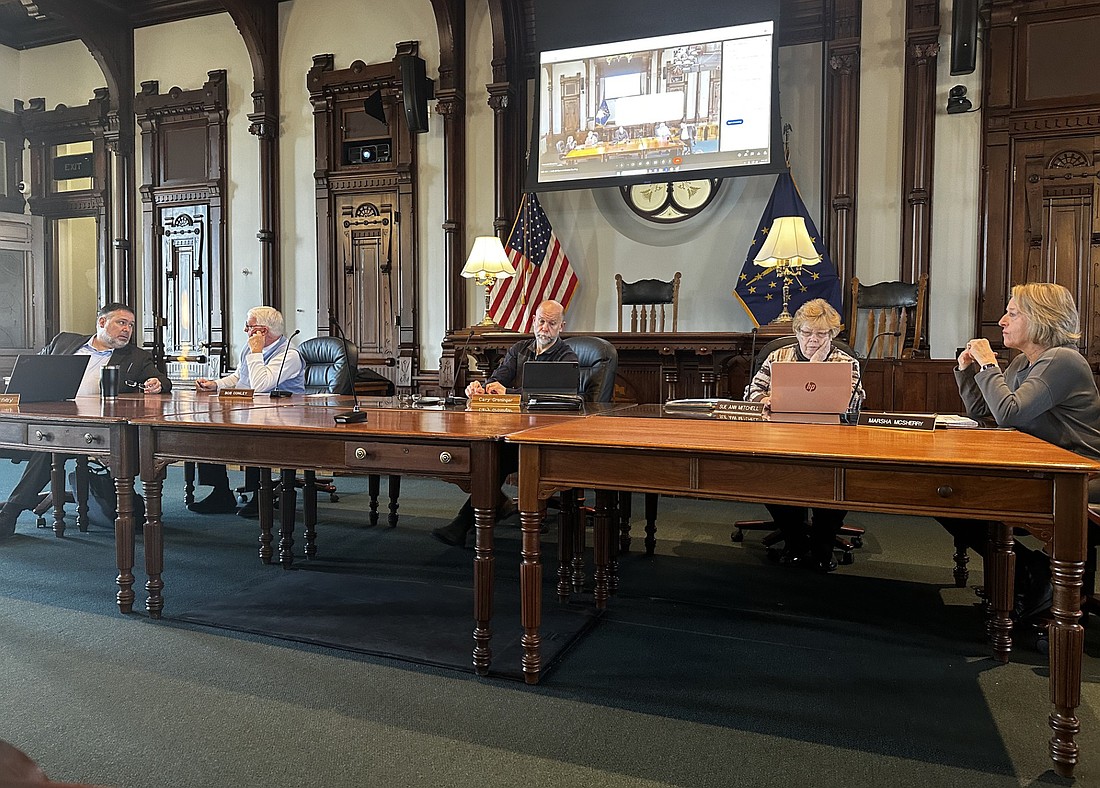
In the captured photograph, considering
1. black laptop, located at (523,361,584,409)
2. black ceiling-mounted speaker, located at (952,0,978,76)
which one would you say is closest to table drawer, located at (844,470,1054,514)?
black laptop, located at (523,361,584,409)

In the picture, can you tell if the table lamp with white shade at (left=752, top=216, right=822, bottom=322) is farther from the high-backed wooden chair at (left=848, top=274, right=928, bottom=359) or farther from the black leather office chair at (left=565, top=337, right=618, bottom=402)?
the black leather office chair at (left=565, top=337, right=618, bottom=402)

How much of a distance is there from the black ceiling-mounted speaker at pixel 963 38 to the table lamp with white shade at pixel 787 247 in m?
1.37

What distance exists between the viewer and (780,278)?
562 centimetres

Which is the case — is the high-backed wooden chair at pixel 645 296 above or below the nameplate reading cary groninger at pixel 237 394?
above

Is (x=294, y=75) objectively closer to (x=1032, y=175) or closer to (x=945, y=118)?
(x=945, y=118)

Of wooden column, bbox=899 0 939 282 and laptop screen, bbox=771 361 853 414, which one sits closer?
laptop screen, bbox=771 361 853 414

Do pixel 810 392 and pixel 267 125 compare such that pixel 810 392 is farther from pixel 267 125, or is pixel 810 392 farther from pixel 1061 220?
pixel 267 125

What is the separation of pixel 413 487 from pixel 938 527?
3.40 meters

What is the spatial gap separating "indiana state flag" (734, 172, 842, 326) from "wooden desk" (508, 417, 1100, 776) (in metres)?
3.25

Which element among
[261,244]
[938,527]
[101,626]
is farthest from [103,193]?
[938,527]

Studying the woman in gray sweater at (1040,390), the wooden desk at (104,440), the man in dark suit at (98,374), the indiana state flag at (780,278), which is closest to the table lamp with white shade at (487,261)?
the indiana state flag at (780,278)

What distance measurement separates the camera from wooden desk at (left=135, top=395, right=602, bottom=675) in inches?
89.3

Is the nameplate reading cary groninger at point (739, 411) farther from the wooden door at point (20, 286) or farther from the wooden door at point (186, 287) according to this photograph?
the wooden door at point (20, 286)

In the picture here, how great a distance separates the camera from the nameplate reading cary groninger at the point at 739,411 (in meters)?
2.74
